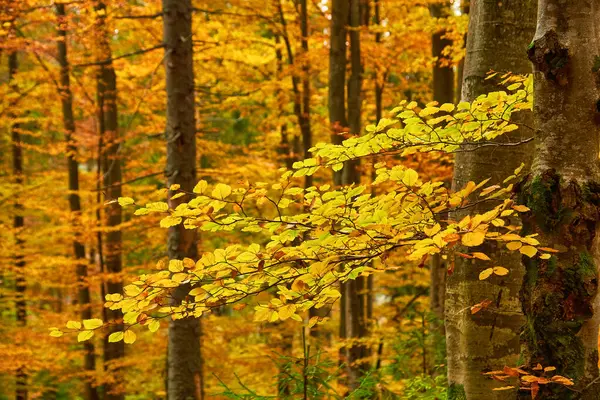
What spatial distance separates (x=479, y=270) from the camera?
3156 millimetres

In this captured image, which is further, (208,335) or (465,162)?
(208,335)

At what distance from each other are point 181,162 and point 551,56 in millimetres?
4173

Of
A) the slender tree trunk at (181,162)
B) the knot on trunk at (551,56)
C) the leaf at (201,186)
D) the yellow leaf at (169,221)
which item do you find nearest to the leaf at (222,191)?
the leaf at (201,186)

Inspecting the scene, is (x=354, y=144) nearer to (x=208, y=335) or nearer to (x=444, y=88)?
(x=444, y=88)

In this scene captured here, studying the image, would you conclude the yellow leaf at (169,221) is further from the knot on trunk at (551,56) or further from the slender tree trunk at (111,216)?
the slender tree trunk at (111,216)

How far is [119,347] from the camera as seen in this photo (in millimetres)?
11297

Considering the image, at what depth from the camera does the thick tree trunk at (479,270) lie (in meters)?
3.13

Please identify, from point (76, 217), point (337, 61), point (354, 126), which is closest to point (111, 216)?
point (76, 217)

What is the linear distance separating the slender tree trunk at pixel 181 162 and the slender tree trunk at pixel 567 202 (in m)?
4.04

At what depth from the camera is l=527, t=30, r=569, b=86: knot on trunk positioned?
2.17 m

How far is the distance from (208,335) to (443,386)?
8021 mm

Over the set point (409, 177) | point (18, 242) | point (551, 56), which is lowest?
point (18, 242)

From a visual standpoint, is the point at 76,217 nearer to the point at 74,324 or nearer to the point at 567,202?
the point at 74,324

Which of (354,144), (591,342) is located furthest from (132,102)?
(591,342)
